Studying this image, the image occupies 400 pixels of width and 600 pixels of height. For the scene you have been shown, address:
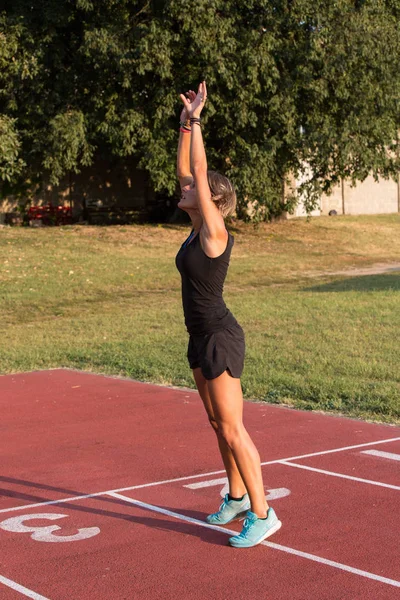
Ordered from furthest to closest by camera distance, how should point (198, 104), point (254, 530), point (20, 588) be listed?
1. point (198, 104)
2. point (254, 530)
3. point (20, 588)

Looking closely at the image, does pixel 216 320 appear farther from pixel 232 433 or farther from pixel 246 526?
pixel 246 526

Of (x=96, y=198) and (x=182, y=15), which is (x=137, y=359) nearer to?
(x=182, y=15)

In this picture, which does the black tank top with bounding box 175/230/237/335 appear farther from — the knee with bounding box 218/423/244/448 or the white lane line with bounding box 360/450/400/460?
the white lane line with bounding box 360/450/400/460

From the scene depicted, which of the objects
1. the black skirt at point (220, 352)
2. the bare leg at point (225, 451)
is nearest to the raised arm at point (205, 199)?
the black skirt at point (220, 352)

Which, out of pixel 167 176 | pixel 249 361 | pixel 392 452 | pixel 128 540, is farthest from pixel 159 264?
pixel 128 540

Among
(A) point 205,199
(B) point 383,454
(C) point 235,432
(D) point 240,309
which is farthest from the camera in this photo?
(D) point 240,309

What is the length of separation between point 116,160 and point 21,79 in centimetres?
807

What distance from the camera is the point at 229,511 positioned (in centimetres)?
557

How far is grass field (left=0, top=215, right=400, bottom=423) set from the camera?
34.8ft

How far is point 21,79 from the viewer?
27.6 metres

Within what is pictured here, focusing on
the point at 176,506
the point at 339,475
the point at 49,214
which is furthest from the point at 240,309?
the point at 49,214

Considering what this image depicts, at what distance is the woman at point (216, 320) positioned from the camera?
201 inches

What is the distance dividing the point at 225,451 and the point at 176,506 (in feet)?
2.49

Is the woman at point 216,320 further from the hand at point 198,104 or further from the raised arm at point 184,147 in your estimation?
the raised arm at point 184,147
